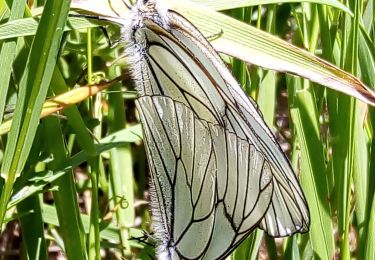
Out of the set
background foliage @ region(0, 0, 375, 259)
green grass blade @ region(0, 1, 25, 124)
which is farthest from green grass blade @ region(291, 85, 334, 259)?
green grass blade @ region(0, 1, 25, 124)

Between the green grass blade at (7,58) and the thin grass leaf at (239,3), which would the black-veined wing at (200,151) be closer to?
the thin grass leaf at (239,3)

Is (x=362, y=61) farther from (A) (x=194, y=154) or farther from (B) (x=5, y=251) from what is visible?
(B) (x=5, y=251)

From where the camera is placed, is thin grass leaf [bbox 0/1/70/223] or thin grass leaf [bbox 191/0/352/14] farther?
thin grass leaf [bbox 191/0/352/14]

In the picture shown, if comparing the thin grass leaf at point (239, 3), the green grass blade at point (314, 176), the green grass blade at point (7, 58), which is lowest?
the green grass blade at point (314, 176)

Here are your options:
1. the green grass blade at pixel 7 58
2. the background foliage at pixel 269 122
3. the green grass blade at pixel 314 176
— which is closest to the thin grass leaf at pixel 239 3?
the background foliage at pixel 269 122

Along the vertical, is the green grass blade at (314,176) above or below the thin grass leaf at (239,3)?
below

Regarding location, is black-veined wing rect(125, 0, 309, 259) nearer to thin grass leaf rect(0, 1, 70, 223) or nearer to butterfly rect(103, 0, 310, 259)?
butterfly rect(103, 0, 310, 259)

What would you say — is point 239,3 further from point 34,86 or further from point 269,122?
point 34,86

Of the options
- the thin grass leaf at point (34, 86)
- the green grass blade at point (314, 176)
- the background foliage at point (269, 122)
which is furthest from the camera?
the green grass blade at point (314, 176)

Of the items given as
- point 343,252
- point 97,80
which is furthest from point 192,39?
point 343,252
